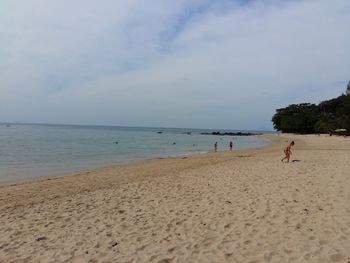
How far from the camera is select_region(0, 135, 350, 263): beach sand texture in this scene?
653 centimetres

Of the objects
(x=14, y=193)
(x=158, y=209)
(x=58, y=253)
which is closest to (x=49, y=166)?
(x=14, y=193)

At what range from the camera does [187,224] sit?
8281mm

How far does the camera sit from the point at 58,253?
674 cm

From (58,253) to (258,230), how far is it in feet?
12.8

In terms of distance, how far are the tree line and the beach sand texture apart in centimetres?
8817

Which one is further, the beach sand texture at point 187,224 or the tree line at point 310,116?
the tree line at point 310,116

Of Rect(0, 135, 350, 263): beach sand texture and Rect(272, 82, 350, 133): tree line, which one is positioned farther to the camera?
Rect(272, 82, 350, 133): tree line

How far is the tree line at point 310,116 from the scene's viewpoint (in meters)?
100

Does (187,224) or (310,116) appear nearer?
(187,224)

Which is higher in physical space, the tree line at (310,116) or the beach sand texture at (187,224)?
the tree line at (310,116)

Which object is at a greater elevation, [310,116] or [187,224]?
[310,116]

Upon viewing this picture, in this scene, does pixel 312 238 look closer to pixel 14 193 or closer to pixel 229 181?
pixel 229 181

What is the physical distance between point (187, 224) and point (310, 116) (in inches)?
4519

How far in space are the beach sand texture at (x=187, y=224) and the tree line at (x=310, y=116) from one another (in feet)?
289
